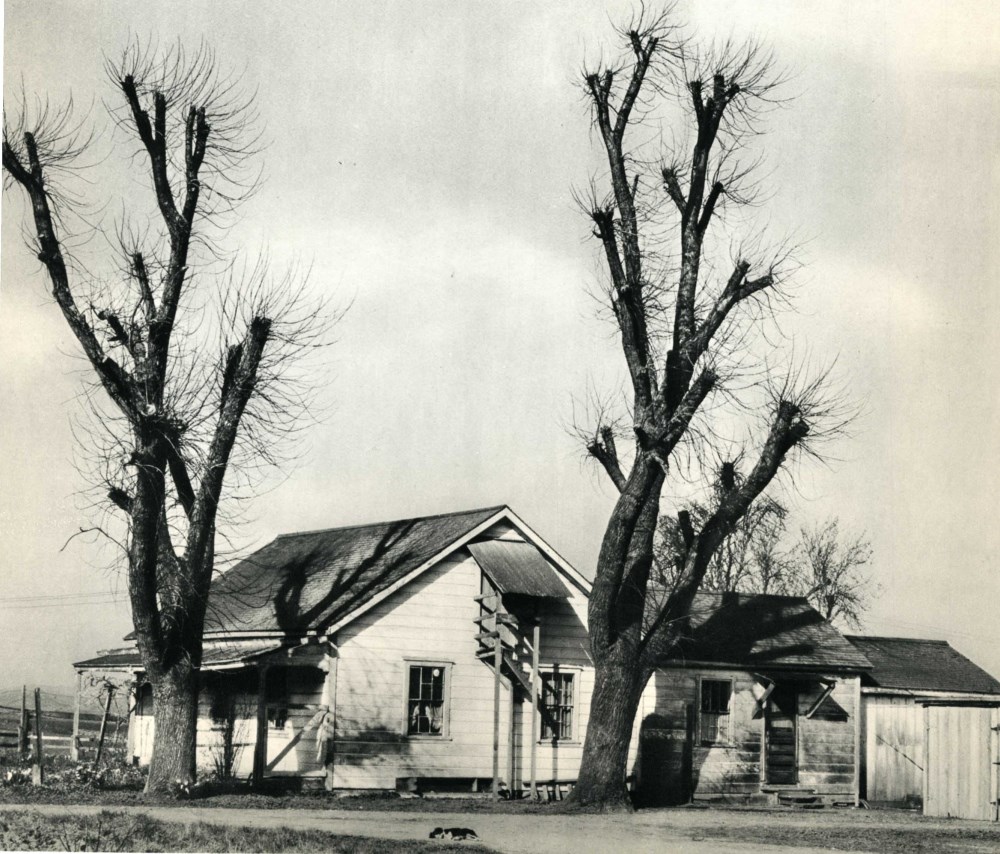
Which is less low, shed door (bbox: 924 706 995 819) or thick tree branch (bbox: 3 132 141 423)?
thick tree branch (bbox: 3 132 141 423)

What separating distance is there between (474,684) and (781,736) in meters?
7.05

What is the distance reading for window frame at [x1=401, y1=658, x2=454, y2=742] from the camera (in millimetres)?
25344

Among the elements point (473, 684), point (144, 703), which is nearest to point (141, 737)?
point (144, 703)

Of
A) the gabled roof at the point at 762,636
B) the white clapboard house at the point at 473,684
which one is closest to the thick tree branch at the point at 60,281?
the white clapboard house at the point at 473,684

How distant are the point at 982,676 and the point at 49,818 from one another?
25783 millimetres

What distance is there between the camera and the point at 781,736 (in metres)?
28.5

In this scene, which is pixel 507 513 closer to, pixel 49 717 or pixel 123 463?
pixel 123 463

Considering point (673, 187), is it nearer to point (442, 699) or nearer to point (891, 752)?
point (442, 699)

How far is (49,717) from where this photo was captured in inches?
2007

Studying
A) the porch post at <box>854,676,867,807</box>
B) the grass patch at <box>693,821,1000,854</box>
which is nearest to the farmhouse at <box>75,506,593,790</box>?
the grass patch at <box>693,821,1000,854</box>

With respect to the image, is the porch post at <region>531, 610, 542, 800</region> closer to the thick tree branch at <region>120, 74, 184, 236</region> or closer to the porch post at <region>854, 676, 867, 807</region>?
the porch post at <region>854, 676, 867, 807</region>

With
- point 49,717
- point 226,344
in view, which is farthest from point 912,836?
point 49,717

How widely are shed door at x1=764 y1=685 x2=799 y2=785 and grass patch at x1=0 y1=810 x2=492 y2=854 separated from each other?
13.8 m

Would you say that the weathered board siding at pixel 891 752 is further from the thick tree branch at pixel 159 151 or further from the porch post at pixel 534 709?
the thick tree branch at pixel 159 151
